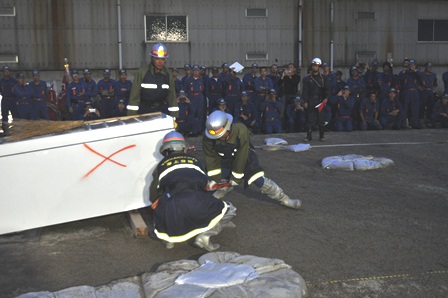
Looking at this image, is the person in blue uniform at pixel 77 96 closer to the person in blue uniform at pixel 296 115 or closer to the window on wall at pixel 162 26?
the window on wall at pixel 162 26

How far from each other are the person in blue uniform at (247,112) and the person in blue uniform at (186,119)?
1095mm

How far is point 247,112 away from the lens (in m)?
15.7

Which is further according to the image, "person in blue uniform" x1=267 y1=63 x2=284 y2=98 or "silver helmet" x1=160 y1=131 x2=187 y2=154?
"person in blue uniform" x1=267 y1=63 x2=284 y2=98

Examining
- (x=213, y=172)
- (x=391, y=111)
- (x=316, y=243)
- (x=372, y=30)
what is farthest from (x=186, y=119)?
(x=316, y=243)

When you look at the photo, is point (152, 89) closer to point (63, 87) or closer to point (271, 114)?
point (271, 114)

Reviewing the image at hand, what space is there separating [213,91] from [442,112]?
6227mm

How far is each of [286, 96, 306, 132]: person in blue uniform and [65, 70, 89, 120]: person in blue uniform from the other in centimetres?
534

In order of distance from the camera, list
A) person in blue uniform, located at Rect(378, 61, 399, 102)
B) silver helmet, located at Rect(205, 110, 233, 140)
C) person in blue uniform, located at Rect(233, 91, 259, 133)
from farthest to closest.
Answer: person in blue uniform, located at Rect(378, 61, 399, 102) → person in blue uniform, located at Rect(233, 91, 259, 133) → silver helmet, located at Rect(205, 110, 233, 140)

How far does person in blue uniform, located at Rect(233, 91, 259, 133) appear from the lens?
15.7 metres

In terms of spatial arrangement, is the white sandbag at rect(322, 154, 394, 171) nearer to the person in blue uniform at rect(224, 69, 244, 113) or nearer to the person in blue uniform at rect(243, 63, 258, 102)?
the person in blue uniform at rect(224, 69, 244, 113)

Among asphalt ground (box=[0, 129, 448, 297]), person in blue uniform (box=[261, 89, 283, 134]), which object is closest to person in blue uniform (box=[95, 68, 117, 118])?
person in blue uniform (box=[261, 89, 283, 134])

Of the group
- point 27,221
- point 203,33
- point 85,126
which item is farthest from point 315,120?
point 27,221

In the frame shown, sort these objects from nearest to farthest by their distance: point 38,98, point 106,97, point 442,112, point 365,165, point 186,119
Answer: point 365,165, point 38,98, point 186,119, point 106,97, point 442,112

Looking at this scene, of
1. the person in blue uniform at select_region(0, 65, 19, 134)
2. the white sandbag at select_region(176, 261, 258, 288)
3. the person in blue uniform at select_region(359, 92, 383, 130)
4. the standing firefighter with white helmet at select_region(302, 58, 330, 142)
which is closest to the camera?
the white sandbag at select_region(176, 261, 258, 288)
